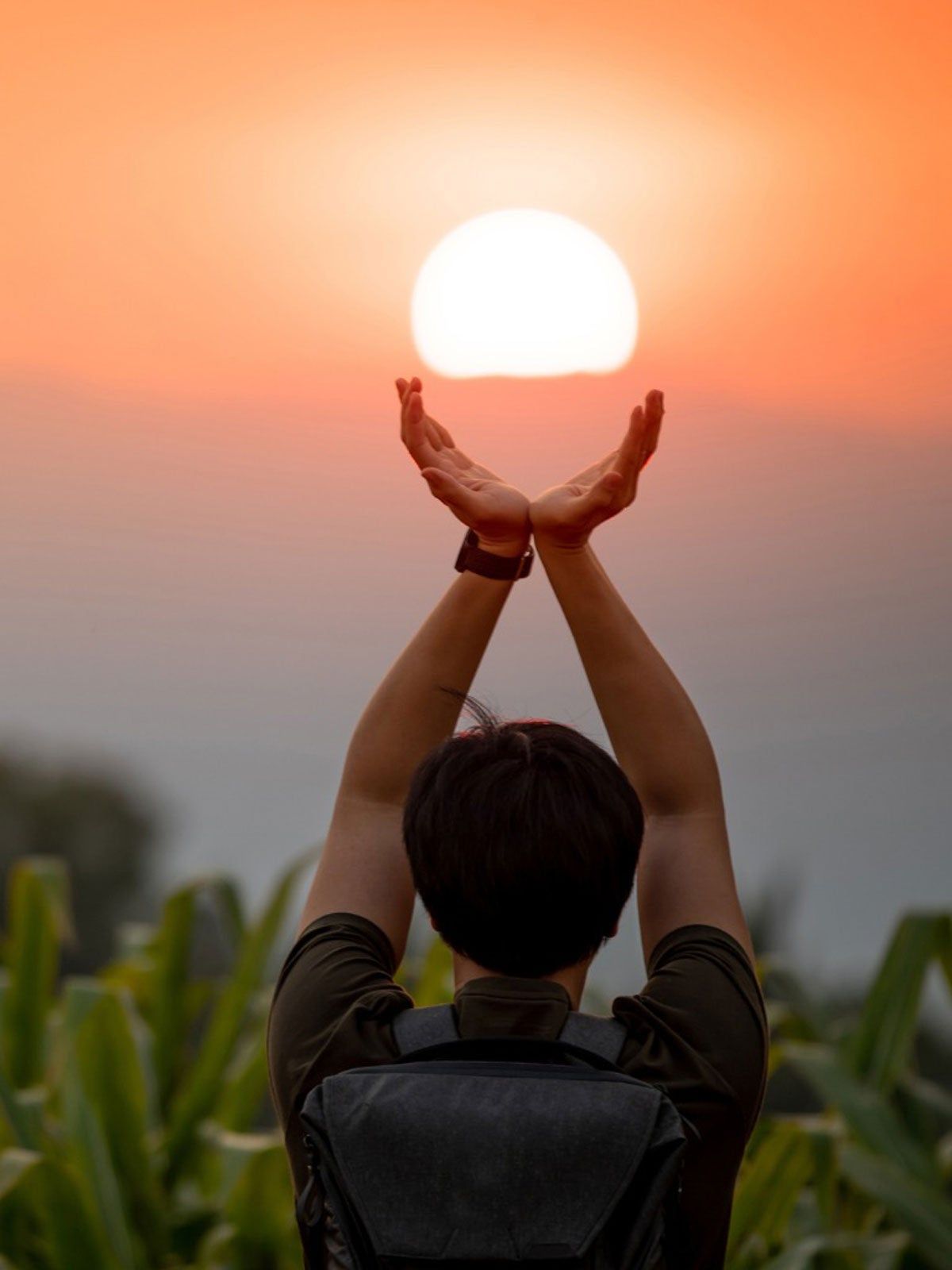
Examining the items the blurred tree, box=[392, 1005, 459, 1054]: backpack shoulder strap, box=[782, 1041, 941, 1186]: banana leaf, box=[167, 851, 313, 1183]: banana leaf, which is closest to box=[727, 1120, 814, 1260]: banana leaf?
box=[782, 1041, 941, 1186]: banana leaf

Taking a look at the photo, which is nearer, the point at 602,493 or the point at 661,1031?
the point at 661,1031

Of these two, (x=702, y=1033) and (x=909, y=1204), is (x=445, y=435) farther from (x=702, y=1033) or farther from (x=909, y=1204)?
(x=909, y=1204)

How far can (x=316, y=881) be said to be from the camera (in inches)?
48.3

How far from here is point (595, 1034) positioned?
41.3 inches

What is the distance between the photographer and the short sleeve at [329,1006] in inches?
42.2

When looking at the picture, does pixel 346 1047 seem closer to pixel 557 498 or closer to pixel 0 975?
pixel 557 498

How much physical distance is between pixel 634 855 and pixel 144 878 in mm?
20948

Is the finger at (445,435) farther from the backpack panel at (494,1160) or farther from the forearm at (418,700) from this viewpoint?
the backpack panel at (494,1160)

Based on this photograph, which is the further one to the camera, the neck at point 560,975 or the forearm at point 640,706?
the forearm at point 640,706

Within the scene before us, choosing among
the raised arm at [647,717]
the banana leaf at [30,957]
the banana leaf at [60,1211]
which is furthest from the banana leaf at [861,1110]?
the raised arm at [647,717]

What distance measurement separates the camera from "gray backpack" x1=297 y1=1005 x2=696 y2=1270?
965mm

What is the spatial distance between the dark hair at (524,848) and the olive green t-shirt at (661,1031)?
3 cm

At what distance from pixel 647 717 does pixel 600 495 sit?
176mm

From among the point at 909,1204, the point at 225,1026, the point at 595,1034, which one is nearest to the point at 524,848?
the point at 595,1034
